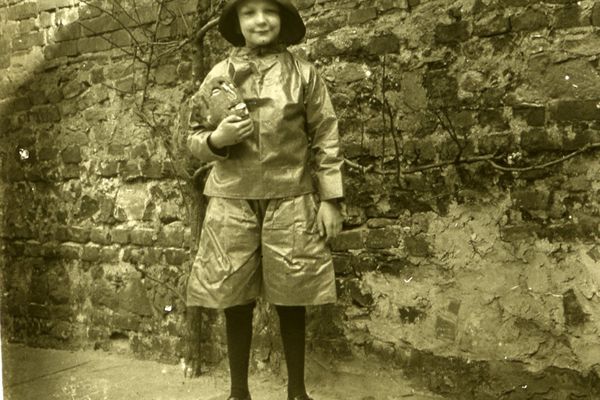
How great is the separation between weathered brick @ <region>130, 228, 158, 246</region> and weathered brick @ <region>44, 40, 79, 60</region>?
51.1 inches

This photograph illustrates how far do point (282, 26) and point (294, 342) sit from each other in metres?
1.37

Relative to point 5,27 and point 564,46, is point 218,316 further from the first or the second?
point 5,27

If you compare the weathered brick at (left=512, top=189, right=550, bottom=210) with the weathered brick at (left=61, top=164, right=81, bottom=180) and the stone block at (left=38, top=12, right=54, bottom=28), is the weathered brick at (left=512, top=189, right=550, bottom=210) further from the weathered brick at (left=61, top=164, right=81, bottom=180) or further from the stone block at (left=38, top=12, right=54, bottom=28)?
the stone block at (left=38, top=12, right=54, bottom=28)

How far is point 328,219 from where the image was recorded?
10.2 ft

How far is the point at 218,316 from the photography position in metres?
4.36

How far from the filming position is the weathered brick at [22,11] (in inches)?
207

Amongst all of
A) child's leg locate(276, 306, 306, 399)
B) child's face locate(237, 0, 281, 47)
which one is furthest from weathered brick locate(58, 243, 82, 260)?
child's face locate(237, 0, 281, 47)

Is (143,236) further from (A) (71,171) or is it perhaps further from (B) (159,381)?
(B) (159,381)

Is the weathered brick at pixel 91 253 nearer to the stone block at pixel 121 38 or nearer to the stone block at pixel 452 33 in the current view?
the stone block at pixel 121 38

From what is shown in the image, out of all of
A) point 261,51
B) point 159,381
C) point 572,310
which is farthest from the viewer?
point 159,381

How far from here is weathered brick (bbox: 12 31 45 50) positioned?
5227 mm

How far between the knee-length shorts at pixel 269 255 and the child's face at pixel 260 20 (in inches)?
26.3

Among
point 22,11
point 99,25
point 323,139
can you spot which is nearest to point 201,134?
point 323,139

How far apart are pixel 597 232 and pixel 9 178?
409cm
